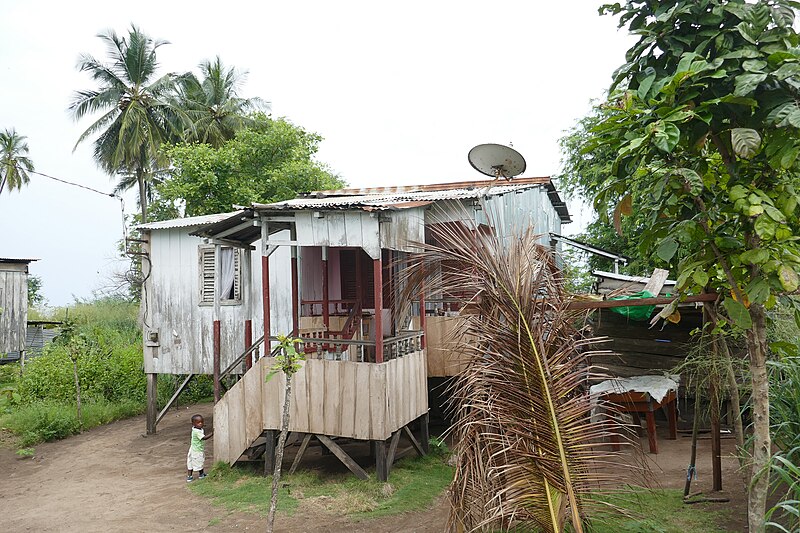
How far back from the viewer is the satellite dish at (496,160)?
884 cm

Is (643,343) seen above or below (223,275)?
below

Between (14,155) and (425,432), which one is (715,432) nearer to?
(425,432)

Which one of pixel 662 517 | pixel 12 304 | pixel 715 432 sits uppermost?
pixel 12 304

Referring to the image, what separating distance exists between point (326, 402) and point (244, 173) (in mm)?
11407

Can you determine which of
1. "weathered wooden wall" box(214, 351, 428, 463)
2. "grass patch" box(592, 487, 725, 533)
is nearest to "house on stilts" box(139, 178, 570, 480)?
"weathered wooden wall" box(214, 351, 428, 463)

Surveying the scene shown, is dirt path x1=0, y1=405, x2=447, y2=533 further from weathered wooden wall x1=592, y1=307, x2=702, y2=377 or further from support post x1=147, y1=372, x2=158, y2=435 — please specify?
weathered wooden wall x1=592, y1=307, x2=702, y2=377

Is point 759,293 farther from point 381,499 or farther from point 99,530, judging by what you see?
point 99,530

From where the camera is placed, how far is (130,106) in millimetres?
23500

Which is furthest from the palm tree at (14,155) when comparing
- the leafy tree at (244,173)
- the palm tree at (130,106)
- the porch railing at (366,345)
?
the porch railing at (366,345)

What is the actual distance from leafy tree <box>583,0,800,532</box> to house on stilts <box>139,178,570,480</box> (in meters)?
1.28

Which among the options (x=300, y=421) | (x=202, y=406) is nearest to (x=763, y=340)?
(x=300, y=421)

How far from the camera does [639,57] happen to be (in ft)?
14.1

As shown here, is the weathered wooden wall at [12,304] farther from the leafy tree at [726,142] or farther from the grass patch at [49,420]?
the leafy tree at [726,142]

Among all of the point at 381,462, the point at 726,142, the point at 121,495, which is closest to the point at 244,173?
the point at 121,495
